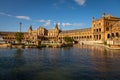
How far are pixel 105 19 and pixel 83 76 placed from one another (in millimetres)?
103739

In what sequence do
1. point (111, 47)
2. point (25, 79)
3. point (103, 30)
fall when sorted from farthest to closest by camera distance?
point (103, 30) < point (111, 47) < point (25, 79)

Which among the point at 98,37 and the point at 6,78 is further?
the point at 98,37

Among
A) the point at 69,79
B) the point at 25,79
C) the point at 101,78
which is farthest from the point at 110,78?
the point at 25,79

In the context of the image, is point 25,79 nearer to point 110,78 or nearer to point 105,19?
point 110,78

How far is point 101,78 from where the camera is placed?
61.6 ft

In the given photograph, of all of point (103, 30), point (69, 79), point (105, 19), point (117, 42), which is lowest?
point (69, 79)

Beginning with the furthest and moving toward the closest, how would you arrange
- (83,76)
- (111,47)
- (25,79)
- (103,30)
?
(103,30), (111,47), (83,76), (25,79)

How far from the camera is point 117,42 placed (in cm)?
6612

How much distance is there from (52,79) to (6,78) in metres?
5.66

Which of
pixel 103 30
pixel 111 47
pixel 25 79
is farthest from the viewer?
pixel 103 30

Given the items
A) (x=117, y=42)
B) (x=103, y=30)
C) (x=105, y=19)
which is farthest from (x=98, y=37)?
(x=117, y=42)

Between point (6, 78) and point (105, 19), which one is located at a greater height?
point (105, 19)

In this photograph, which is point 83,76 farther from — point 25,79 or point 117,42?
point 117,42

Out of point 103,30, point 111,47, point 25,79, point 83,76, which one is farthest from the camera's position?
point 103,30
